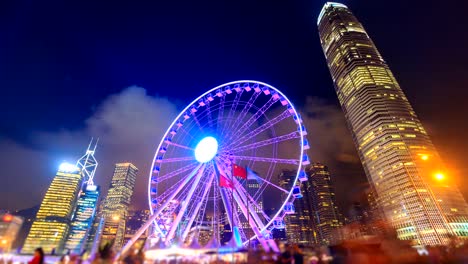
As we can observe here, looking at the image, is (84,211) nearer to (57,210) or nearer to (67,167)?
(57,210)

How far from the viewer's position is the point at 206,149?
2950 cm

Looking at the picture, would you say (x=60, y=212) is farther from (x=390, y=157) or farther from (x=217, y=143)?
(x=390, y=157)

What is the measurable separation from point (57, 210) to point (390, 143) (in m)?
167

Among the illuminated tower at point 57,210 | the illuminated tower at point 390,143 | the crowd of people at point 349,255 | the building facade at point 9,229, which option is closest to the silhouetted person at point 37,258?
the crowd of people at point 349,255

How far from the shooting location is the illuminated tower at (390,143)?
9425cm

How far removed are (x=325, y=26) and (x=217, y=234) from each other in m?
134

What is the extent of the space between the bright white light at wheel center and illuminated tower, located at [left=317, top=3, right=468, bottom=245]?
267 ft

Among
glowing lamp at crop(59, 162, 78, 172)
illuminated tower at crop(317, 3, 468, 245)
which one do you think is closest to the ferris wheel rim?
illuminated tower at crop(317, 3, 468, 245)

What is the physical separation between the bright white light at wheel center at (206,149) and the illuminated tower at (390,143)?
81500 millimetres

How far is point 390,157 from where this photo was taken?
103 meters

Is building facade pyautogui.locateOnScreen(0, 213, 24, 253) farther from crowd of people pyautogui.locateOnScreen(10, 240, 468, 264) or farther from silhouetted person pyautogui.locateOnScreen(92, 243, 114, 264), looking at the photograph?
silhouetted person pyautogui.locateOnScreen(92, 243, 114, 264)

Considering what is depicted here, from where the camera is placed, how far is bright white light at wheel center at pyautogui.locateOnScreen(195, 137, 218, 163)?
28734 mm

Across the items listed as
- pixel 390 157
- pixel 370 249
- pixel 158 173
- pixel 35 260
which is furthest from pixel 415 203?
pixel 35 260

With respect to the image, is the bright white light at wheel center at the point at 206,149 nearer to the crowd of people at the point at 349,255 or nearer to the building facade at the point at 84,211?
the crowd of people at the point at 349,255
